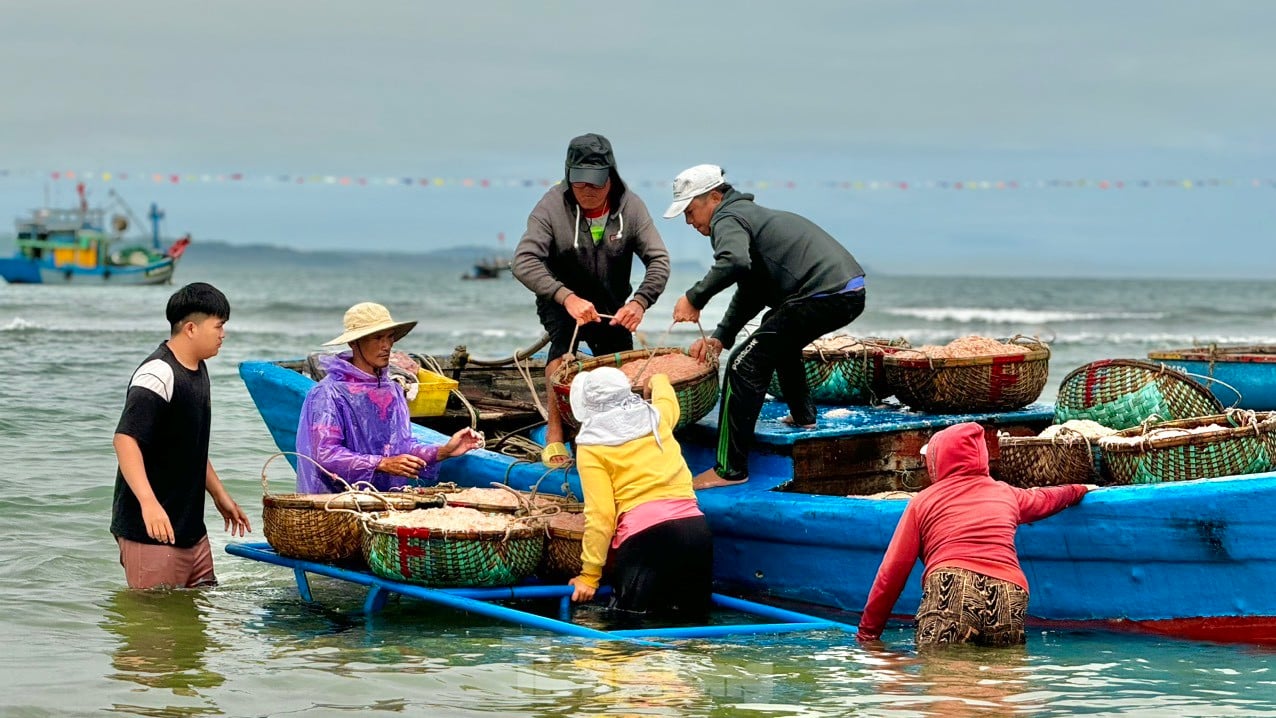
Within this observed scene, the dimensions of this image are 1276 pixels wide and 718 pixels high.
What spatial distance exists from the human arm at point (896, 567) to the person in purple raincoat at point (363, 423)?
2.18 metres

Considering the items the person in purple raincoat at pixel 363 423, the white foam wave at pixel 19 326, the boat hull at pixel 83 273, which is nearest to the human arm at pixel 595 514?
the person in purple raincoat at pixel 363 423

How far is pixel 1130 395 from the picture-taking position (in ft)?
24.0

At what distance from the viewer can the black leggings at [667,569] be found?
6363 millimetres

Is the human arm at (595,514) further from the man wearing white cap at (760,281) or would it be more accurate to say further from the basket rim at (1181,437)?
the basket rim at (1181,437)

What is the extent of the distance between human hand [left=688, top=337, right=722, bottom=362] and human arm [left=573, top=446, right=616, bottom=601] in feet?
3.84

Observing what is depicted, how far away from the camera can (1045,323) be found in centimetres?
5103

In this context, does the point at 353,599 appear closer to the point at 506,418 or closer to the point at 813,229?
the point at 506,418

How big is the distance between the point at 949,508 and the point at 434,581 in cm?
221

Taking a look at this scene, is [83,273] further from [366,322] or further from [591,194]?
[366,322]

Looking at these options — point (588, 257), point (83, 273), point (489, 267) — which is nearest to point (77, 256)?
Result: point (83, 273)

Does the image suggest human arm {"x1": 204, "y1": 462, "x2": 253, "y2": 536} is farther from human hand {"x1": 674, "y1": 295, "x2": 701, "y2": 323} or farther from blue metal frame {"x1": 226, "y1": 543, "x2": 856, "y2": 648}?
human hand {"x1": 674, "y1": 295, "x2": 701, "y2": 323}

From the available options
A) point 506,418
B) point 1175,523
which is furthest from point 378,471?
point 1175,523

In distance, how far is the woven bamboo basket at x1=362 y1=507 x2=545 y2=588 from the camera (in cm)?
638

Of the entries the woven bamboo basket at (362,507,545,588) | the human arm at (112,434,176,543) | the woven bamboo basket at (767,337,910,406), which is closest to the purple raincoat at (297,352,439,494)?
the woven bamboo basket at (362,507,545,588)
